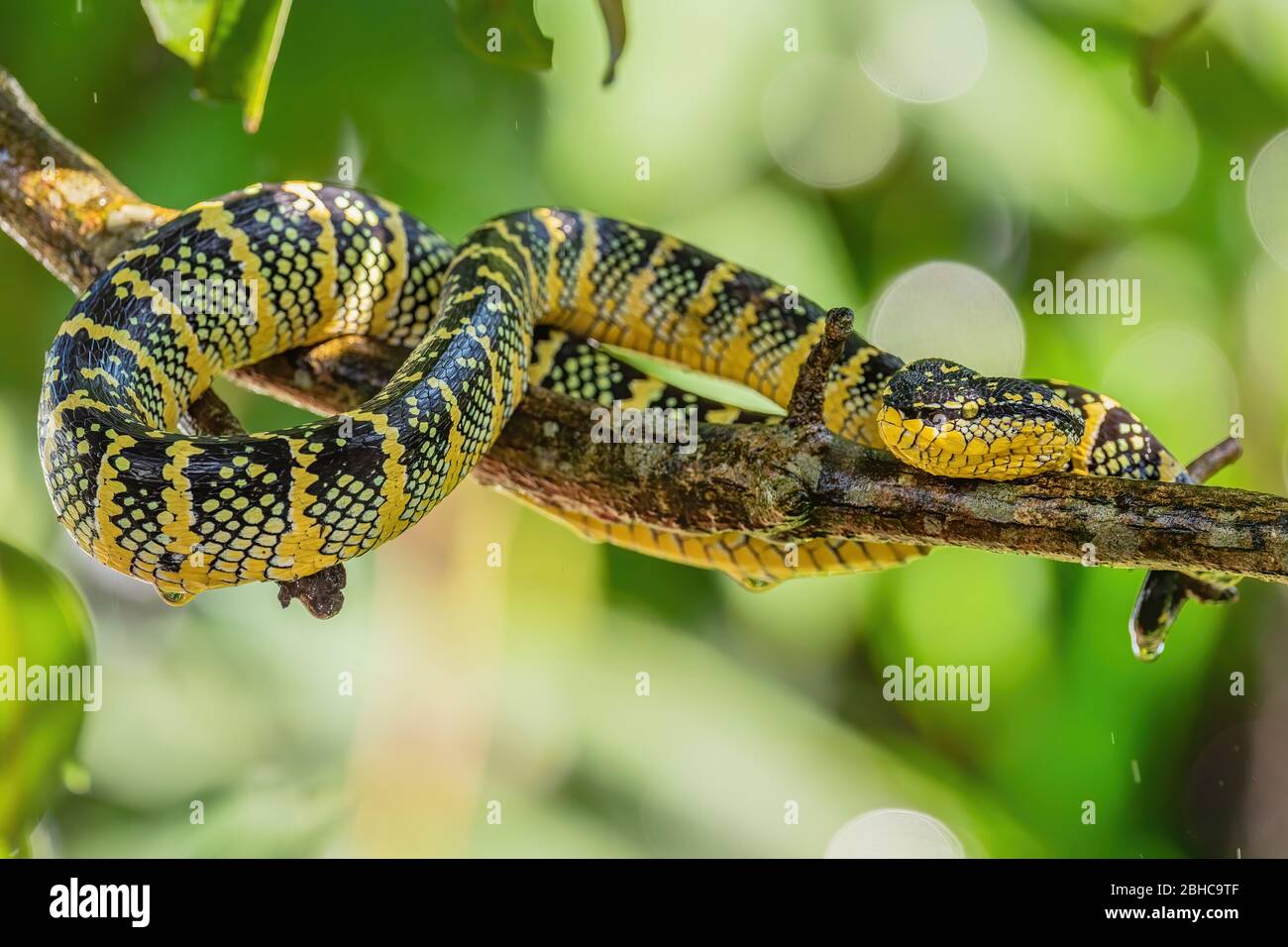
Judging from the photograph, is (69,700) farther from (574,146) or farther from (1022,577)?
(1022,577)

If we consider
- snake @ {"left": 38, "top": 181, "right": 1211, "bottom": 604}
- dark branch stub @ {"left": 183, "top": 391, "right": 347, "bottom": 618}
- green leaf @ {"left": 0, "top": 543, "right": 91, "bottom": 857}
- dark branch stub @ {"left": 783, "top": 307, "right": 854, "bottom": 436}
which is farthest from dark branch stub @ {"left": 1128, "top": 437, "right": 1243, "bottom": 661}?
green leaf @ {"left": 0, "top": 543, "right": 91, "bottom": 857}

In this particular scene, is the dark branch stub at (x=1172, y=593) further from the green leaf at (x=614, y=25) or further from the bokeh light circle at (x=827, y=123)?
the bokeh light circle at (x=827, y=123)

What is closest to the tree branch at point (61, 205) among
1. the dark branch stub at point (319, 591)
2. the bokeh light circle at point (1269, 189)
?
the dark branch stub at point (319, 591)

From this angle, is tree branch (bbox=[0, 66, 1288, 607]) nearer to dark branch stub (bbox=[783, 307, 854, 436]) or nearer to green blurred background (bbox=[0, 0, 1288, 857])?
dark branch stub (bbox=[783, 307, 854, 436])

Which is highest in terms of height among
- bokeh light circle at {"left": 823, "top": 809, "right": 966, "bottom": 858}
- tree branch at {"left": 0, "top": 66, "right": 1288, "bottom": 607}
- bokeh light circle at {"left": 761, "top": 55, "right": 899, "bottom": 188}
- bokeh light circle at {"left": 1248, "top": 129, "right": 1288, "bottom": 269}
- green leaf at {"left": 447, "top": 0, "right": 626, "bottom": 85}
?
bokeh light circle at {"left": 761, "top": 55, "right": 899, "bottom": 188}

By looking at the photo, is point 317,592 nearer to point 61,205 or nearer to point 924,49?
point 61,205
